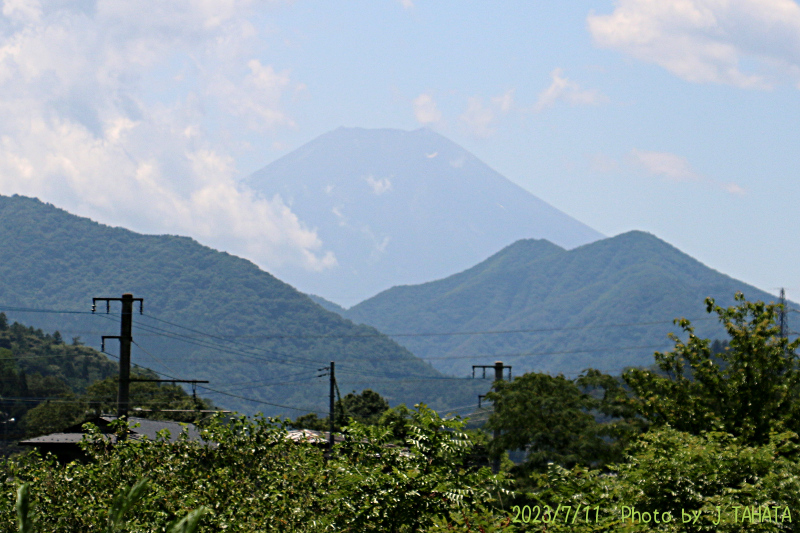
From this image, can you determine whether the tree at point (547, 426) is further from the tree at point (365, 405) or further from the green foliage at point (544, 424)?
the tree at point (365, 405)

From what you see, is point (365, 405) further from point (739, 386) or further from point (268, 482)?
point (268, 482)

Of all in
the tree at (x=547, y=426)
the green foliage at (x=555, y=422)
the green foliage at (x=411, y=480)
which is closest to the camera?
the green foliage at (x=411, y=480)

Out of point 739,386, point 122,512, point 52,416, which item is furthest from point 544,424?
point 52,416

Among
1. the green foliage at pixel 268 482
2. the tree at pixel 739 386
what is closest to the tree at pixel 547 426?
the tree at pixel 739 386

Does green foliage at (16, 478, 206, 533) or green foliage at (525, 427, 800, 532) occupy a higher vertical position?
green foliage at (16, 478, 206, 533)

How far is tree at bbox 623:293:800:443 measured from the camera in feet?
82.7

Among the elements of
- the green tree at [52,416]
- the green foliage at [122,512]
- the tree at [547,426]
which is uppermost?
the green foliage at [122,512]

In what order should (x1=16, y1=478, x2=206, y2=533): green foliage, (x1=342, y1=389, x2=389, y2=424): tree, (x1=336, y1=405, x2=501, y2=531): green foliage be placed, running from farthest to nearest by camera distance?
(x1=342, y1=389, x2=389, y2=424): tree
(x1=336, y1=405, x2=501, y2=531): green foliage
(x1=16, y1=478, x2=206, y2=533): green foliage

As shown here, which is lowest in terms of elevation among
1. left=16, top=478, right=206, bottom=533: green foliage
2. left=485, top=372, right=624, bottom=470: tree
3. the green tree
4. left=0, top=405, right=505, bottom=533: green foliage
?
the green tree

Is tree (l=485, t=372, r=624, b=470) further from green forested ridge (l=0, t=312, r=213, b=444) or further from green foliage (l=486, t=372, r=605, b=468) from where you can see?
green forested ridge (l=0, t=312, r=213, b=444)

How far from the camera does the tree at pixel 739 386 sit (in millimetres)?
25203

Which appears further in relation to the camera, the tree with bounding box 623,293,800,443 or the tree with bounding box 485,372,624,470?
the tree with bounding box 485,372,624,470

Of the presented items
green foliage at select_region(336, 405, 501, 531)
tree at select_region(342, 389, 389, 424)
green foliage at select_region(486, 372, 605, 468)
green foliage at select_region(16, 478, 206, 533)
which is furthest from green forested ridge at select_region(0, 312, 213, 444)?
green foliage at select_region(16, 478, 206, 533)

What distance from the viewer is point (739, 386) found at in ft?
84.8
